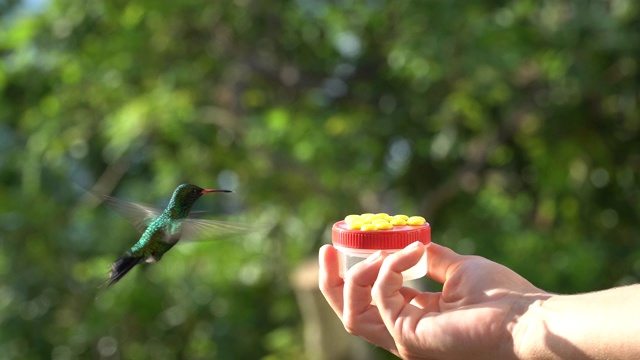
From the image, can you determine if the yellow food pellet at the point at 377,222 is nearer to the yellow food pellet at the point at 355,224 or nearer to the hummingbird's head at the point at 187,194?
the yellow food pellet at the point at 355,224

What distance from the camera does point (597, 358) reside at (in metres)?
0.89

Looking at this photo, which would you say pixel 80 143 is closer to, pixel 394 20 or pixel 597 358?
pixel 394 20

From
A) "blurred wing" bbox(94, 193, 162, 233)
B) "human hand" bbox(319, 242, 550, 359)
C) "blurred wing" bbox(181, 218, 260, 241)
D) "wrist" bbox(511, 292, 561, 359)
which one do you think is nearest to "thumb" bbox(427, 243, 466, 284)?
"human hand" bbox(319, 242, 550, 359)

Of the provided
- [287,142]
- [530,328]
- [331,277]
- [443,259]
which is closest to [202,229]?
[331,277]

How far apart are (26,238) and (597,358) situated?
11.4 feet

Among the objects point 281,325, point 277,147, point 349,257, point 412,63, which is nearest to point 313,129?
point 277,147

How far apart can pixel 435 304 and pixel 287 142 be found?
1.96 m

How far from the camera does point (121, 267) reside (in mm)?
1091

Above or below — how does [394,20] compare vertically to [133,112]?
above

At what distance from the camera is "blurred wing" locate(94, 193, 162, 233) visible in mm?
1120

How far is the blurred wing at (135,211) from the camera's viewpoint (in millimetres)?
1120

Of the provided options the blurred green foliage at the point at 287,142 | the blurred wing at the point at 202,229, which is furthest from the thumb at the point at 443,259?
the blurred green foliage at the point at 287,142

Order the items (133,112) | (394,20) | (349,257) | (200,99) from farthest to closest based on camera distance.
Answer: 1. (200,99)
2. (394,20)
3. (133,112)
4. (349,257)

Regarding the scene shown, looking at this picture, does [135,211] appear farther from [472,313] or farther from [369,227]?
[472,313]
